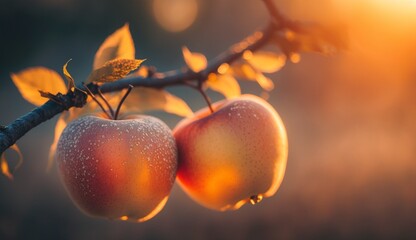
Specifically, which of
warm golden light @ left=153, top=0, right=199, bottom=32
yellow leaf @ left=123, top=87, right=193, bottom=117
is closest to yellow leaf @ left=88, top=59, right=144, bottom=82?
yellow leaf @ left=123, top=87, right=193, bottom=117

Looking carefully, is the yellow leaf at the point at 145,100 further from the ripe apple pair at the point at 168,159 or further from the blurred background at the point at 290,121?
the blurred background at the point at 290,121

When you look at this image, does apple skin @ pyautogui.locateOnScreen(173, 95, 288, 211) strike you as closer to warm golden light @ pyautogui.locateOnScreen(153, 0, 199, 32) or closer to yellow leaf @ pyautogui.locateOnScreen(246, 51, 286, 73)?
yellow leaf @ pyautogui.locateOnScreen(246, 51, 286, 73)

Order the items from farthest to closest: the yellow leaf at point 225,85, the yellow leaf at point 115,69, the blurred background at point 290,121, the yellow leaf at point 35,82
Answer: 1. the blurred background at point 290,121
2. the yellow leaf at point 225,85
3. the yellow leaf at point 35,82
4. the yellow leaf at point 115,69

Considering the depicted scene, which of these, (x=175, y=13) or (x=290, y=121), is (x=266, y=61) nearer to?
(x=290, y=121)

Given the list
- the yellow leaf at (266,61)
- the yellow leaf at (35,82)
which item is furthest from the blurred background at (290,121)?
the yellow leaf at (35,82)

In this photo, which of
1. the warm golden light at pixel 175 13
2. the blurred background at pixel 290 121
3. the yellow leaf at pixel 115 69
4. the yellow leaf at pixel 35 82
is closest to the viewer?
the yellow leaf at pixel 115 69

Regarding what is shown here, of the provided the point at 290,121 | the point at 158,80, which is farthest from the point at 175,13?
the point at 158,80
